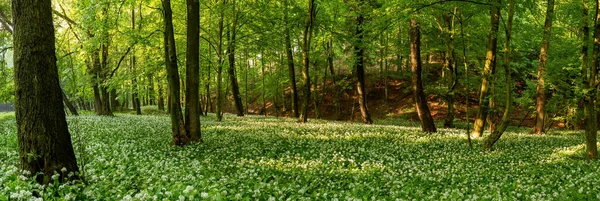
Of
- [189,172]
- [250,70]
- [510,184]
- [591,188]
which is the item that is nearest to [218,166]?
[189,172]

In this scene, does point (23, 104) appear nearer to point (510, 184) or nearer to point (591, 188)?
point (510, 184)

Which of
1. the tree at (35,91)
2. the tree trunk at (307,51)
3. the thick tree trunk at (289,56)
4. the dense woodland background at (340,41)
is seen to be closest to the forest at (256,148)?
the tree at (35,91)

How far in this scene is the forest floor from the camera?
6613 millimetres

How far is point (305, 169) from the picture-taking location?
991cm

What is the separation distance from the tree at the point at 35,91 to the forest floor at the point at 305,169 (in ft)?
1.26

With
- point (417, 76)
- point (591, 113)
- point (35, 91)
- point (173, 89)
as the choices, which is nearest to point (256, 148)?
point (173, 89)

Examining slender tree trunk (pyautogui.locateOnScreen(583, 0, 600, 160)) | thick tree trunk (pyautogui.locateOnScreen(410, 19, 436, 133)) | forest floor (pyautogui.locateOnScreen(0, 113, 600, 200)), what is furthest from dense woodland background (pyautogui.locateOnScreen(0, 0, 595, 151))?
forest floor (pyautogui.locateOnScreen(0, 113, 600, 200))

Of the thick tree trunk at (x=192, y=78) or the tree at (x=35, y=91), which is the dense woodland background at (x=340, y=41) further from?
the tree at (x=35, y=91)

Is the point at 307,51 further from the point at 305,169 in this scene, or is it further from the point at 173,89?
the point at 305,169

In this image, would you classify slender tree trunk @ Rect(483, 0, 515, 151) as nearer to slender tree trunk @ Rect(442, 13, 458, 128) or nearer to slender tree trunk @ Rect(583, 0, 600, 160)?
slender tree trunk @ Rect(583, 0, 600, 160)

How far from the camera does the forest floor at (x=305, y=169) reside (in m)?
6.61

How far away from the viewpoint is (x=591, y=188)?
846 centimetres

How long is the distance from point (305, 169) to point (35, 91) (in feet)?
20.3

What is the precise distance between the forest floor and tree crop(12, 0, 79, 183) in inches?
15.1
